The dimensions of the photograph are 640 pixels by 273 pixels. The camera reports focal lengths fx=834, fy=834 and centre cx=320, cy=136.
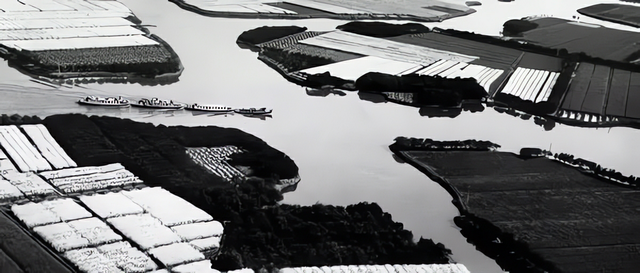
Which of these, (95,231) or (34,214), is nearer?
(95,231)

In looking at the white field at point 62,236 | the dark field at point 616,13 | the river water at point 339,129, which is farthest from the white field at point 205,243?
the dark field at point 616,13

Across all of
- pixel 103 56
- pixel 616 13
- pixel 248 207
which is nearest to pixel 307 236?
pixel 248 207

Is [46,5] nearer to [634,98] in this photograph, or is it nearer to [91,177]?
[91,177]

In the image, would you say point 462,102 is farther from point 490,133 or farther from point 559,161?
point 559,161

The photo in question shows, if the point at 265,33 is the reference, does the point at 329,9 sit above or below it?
above

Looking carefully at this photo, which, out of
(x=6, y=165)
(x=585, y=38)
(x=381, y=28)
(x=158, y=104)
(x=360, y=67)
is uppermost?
(x=585, y=38)

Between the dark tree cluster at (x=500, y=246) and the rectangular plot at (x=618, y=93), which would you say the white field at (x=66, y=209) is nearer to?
the dark tree cluster at (x=500, y=246)
